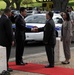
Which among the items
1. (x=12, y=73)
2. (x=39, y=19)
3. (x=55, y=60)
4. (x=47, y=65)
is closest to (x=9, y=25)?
(x=12, y=73)

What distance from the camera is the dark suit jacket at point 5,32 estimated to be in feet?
32.3

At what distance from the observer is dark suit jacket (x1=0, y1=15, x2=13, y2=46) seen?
32.3ft

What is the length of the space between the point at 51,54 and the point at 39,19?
7.18 m

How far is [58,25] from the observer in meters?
17.8

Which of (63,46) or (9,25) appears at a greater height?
(9,25)

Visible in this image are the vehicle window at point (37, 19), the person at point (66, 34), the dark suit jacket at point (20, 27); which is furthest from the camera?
the vehicle window at point (37, 19)

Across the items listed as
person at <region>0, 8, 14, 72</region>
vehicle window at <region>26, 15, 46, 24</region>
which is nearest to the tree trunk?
vehicle window at <region>26, 15, 46, 24</region>

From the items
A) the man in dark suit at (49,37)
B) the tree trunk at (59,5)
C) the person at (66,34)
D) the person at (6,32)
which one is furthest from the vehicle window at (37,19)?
the tree trunk at (59,5)

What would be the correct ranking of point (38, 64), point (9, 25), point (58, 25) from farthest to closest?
point (58, 25)
point (38, 64)
point (9, 25)

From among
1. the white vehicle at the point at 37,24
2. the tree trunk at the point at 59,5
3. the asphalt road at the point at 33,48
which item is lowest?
the tree trunk at the point at 59,5

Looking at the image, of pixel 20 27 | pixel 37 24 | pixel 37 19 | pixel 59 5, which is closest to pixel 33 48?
pixel 37 24

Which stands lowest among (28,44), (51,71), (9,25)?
(28,44)

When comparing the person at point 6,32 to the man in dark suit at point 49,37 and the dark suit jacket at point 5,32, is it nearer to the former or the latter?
the dark suit jacket at point 5,32

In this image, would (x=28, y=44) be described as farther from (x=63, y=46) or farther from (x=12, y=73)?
(x=12, y=73)
